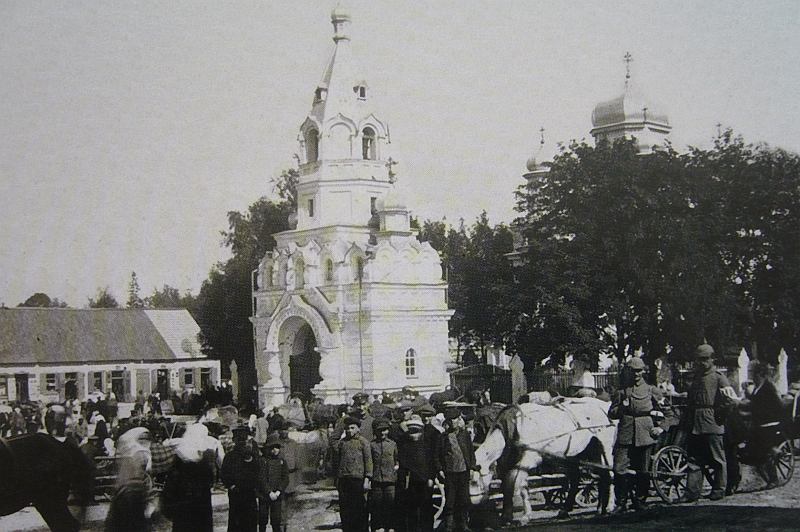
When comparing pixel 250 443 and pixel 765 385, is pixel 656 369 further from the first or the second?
pixel 250 443

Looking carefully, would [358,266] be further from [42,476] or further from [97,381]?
[42,476]

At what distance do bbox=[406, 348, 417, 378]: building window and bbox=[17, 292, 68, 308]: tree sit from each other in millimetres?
13495

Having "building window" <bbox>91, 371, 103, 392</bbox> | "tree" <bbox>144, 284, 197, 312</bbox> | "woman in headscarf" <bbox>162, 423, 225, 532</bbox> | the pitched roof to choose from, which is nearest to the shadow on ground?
"woman in headscarf" <bbox>162, 423, 225, 532</bbox>

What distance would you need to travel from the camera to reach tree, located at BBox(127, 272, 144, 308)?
16.6m

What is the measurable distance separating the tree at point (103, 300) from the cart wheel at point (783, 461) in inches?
385

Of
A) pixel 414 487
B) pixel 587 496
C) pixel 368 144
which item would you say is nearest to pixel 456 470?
pixel 414 487

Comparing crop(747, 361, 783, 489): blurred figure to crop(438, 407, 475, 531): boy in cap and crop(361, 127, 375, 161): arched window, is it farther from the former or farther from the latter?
crop(361, 127, 375, 161): arched window

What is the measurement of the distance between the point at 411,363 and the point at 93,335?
11.7m

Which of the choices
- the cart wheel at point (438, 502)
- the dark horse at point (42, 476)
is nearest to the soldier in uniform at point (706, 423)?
the cart wheel at point (438, 502)

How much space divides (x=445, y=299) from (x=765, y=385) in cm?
1719

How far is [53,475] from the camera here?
31.0ft

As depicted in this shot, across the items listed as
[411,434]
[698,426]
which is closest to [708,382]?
[698,426]

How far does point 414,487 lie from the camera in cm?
972

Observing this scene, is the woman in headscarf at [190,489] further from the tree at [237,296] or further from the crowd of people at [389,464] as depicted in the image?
the tree at [237,296]
